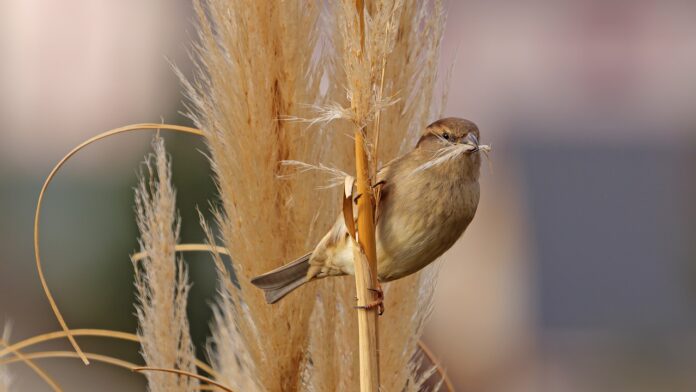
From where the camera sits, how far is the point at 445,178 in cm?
83

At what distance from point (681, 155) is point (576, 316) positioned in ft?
3.92

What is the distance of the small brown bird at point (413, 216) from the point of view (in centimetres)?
79

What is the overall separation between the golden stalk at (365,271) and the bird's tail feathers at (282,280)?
11cm

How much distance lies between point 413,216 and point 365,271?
0.10 meters

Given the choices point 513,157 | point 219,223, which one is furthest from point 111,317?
point 513,157

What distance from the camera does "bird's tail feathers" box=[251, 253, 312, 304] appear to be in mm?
804

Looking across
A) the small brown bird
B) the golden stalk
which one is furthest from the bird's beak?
the golden stalk

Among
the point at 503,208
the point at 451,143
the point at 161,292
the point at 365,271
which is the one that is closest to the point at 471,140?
the point at 451,143

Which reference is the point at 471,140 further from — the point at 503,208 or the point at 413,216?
the point at 503,208

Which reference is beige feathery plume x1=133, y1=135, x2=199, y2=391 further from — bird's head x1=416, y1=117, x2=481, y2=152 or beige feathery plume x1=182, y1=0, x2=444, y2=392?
bird's head x1=416, y1=117, x2=481, y2=152

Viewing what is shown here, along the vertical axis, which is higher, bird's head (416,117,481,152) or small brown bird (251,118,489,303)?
bird's head (416,117,481,152)

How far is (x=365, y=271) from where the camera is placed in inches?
28.3

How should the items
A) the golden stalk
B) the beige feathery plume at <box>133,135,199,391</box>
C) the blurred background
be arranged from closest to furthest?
the golden stalk, the beige feathery plume at <box>133,135,199,391</box>, the blurred background

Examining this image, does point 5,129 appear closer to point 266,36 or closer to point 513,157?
point 513,157
